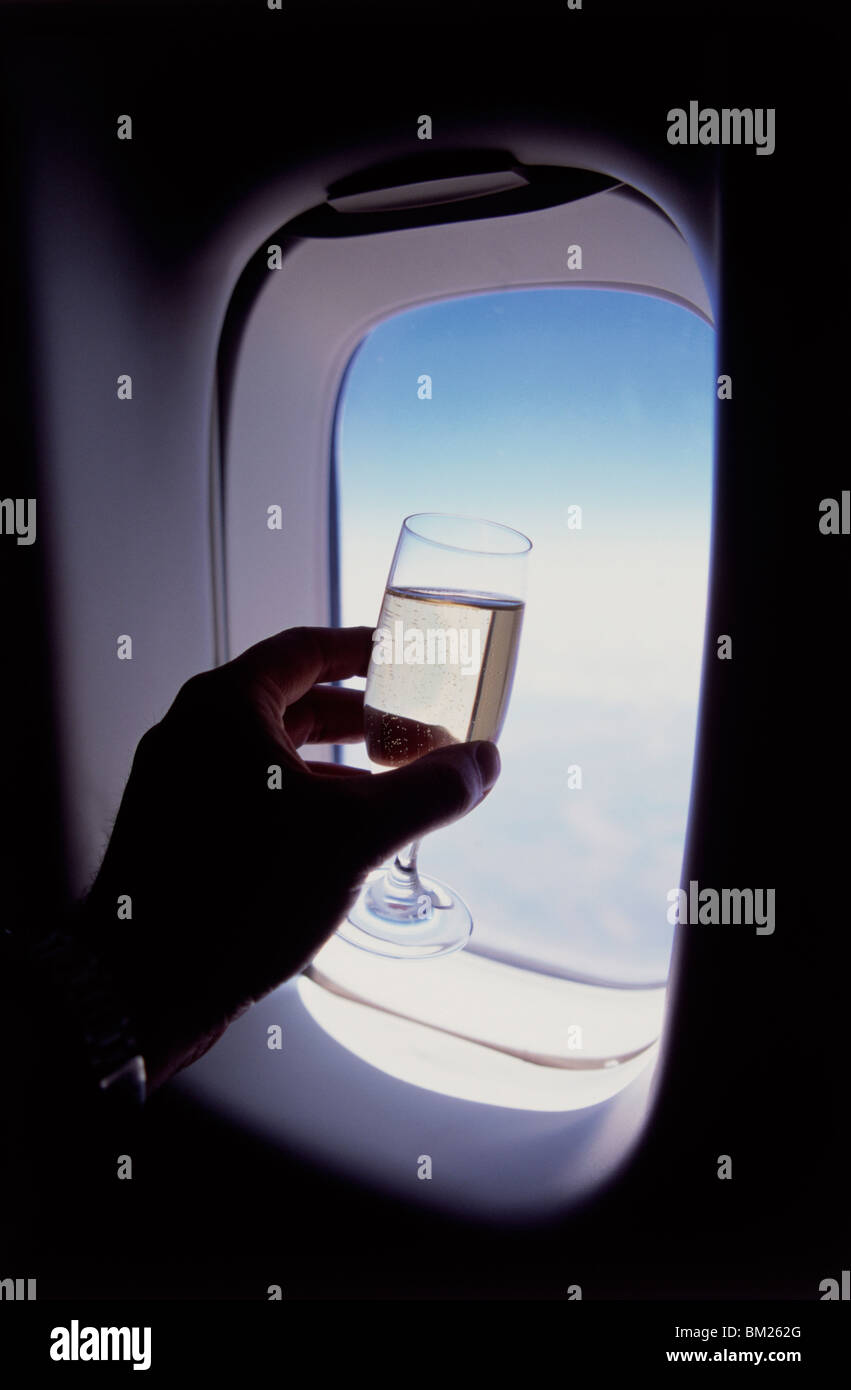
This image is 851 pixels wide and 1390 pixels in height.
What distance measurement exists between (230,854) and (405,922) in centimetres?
25

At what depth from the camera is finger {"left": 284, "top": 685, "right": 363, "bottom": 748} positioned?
3.62 ft

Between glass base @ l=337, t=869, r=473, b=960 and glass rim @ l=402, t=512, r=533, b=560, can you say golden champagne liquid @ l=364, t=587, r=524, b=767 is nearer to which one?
glass rim @ l=402, t=512, r=533, b=560

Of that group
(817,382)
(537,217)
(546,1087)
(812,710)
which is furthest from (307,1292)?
(537,217)

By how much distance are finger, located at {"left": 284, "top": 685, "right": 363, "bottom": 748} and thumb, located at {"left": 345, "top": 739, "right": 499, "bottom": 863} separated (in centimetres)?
42

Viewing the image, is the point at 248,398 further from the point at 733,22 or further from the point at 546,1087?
the point at 546,1087

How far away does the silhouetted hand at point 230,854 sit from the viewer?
0.68m

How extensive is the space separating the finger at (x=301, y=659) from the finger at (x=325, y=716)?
0.24 ft

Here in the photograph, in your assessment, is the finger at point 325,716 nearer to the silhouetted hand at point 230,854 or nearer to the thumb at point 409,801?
the silhouetted hand at point 230,854

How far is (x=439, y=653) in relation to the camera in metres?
0.80

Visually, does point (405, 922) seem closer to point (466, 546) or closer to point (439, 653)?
point (439, 653)

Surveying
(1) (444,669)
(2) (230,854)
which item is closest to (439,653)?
(1) (444,669)

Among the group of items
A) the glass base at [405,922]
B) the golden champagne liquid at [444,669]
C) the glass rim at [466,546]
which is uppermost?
the glass rim at [466,546]

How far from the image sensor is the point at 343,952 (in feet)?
4.22

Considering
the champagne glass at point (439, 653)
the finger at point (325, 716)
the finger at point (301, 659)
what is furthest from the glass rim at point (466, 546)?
the finger at point (325, 716)
